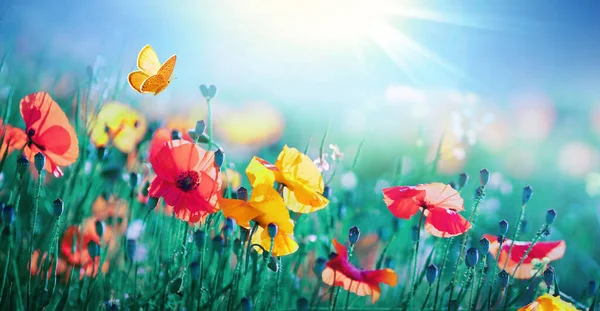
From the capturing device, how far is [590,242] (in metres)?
3.12

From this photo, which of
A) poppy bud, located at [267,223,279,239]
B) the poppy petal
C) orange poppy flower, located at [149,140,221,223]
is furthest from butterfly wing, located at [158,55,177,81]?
the poppy petal

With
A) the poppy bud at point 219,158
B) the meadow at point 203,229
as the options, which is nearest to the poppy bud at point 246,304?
the meadow at point 203,229

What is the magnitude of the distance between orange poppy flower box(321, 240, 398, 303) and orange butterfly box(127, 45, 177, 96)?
0.45m

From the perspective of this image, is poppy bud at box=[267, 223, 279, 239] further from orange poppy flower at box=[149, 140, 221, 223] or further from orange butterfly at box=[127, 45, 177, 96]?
orange butterfly at box=[127, 45, 177, 96]

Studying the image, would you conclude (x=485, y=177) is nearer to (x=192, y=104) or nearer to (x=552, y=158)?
(x=192, y=104)

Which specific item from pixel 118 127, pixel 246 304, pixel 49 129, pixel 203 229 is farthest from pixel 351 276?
pixel 118 127

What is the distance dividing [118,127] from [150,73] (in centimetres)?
73

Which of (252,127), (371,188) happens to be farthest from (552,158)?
(252,127)

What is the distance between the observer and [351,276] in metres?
1.21

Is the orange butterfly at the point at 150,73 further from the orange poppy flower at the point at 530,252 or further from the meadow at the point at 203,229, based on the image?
the orange poppy flower at the point at 530,252

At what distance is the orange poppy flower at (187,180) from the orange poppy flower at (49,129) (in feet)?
0.76

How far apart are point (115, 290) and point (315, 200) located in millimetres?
687

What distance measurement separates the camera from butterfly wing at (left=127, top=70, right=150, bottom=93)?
1.16m

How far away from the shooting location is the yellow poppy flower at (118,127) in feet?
6.12
